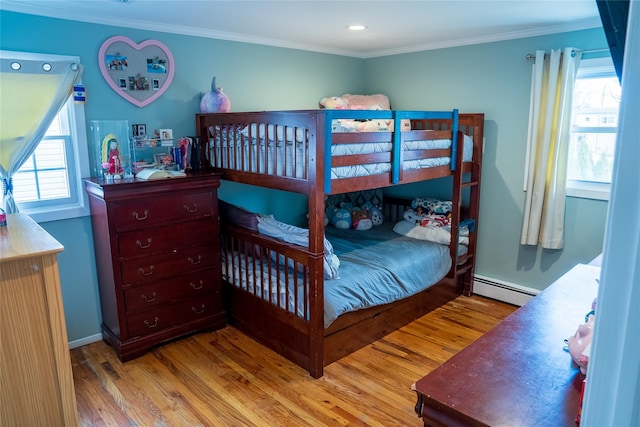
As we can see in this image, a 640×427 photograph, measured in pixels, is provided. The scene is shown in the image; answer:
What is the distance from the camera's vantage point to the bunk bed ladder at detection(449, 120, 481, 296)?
3.48 meters

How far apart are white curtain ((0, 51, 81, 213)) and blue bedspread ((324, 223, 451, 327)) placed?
204cm

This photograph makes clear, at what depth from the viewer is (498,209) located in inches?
148

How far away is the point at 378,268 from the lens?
10.1 feet

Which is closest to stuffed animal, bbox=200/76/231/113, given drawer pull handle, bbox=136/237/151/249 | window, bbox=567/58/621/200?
drawer pull handle, bbox=136/237/151/249

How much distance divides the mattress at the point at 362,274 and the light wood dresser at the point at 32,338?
1.36m

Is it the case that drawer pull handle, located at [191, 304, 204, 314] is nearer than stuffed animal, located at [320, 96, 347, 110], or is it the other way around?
drawer pull handle, located at [191, 304, 204, 314]

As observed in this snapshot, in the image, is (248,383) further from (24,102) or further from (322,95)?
(322,95)

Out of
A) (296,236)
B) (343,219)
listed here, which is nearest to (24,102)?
(296,236)

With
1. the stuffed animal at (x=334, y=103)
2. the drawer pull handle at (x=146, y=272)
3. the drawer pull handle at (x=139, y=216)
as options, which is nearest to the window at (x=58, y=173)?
the drawer pull handle at (x=139, y=216)

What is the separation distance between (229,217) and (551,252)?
2.58 m

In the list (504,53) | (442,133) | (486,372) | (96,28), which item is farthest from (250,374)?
(504,53)

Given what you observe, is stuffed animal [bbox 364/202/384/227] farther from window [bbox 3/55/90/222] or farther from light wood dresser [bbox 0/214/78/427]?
light wood dresser [bbox 0/214/78/427]

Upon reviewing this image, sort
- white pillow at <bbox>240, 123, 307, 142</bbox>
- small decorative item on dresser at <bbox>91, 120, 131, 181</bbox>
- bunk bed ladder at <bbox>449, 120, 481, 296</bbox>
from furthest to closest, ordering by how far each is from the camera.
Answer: bunk bed ladder at <bbox>449, 120, 481, 296</bbox> < small decorative item on dresser at <bbox>91, 120, 131, 181</bbox> < white pillow at <bbox>240, 123, 307, 142</bbox>

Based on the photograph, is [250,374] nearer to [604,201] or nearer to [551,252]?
[551,252]
